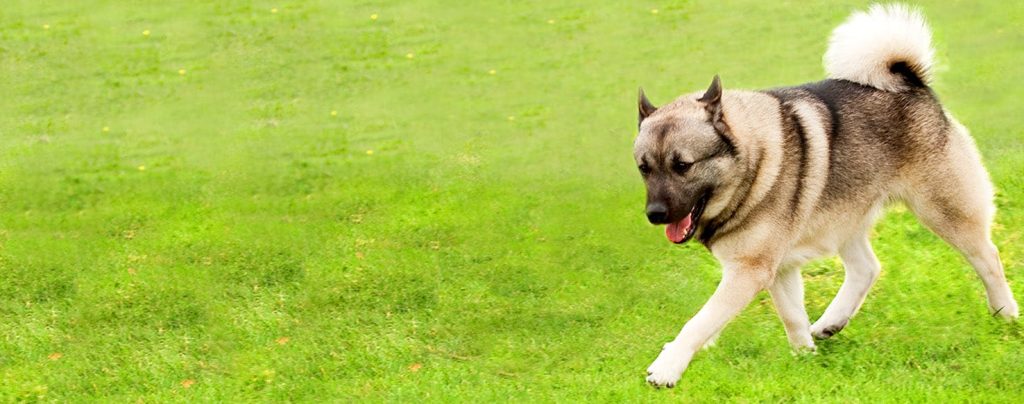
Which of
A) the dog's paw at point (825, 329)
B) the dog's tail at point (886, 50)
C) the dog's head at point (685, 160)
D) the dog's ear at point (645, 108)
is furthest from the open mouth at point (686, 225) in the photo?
the dog's tail at point (886, 50)

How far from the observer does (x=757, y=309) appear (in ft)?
28.2

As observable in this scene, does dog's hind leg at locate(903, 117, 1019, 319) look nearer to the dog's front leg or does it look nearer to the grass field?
the grass field

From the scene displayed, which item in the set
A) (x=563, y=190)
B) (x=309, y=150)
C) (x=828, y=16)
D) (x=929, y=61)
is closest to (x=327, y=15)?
(x=309, y=150)

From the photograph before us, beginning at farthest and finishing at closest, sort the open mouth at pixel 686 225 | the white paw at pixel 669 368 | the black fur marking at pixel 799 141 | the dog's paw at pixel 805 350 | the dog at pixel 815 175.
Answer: the dog's paw at pixel 805 350
the black fur marking at pixel 799 141
the open mouth at pixel 686 225
the dog at pixel 815 175
the white paw at pixel 669 368

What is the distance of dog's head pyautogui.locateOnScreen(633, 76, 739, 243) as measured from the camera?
259 inches

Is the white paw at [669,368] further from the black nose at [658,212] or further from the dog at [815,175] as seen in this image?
the black nose at [658,212]

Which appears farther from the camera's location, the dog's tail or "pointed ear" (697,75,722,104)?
the dog's tail

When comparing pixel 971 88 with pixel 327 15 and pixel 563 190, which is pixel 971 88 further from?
pixel 327 15

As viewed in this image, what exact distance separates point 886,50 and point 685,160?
1907 mm

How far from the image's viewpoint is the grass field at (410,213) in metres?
7.80

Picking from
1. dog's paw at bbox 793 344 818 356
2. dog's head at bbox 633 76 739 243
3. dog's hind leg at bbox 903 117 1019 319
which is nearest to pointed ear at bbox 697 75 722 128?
dog's head at bbox 633 76 739 243

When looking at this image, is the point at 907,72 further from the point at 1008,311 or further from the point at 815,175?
the point at 1008,311

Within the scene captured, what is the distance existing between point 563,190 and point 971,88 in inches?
224

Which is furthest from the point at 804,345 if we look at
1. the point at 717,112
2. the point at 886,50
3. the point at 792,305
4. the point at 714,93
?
the point at 886,50
